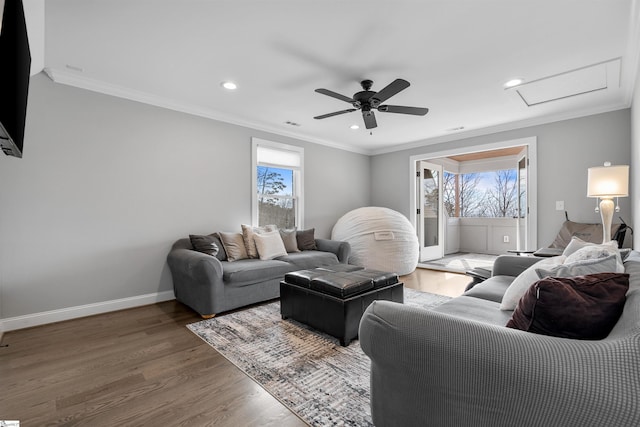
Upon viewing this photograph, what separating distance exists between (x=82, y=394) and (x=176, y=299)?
1.90 m

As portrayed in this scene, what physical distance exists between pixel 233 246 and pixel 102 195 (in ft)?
4.95

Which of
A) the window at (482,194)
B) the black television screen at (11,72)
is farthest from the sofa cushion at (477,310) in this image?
the window at (482,194)

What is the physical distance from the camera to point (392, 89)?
106 inches

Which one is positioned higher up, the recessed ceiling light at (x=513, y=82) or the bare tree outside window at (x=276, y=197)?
the recessed ceiling light at (x=513, y=82)

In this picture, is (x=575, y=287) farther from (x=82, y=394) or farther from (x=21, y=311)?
(x=21, y=311)

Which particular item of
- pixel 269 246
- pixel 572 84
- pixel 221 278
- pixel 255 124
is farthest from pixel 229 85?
pixel 572 84

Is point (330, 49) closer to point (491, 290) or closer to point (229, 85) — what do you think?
point (229, 85)

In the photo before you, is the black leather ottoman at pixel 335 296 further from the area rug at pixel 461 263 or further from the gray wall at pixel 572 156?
the gray wall at pixel 572 156

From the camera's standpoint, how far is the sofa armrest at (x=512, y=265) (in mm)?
2738

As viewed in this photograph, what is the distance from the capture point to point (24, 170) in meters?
2.81

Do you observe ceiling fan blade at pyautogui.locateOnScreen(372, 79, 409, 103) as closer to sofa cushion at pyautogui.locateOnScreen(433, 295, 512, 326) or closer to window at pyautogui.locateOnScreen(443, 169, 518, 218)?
sofa cushion at pyautogui.locateOnScreen(433, 295, 512, 326)

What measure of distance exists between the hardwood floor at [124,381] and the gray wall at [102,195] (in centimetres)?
55

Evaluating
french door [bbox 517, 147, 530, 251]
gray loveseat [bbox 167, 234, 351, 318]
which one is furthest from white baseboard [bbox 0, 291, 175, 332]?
french door [bbox 517, 147, 530, 251]

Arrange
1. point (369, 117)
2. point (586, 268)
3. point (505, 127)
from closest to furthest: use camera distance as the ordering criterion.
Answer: point (586, 268) < point (369, 117) < point (505, 127)
